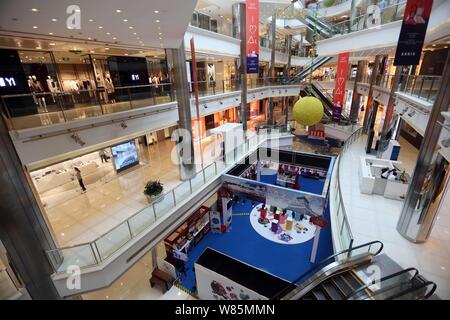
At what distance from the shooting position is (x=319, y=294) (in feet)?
14.6

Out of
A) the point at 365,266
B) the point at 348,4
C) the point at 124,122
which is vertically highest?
the point at 348,4

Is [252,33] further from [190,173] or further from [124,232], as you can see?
[124,232]

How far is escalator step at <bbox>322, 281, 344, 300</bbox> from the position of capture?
4242mm

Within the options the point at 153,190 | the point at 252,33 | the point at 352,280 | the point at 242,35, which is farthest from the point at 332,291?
the point at 242,35

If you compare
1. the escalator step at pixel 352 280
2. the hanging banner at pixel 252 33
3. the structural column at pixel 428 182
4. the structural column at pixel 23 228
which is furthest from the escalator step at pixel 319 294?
→ the hanging banner at pixel 252 33

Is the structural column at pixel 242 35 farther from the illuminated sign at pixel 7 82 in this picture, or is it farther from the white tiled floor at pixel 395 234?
the illuminated sign at pixel 7 82

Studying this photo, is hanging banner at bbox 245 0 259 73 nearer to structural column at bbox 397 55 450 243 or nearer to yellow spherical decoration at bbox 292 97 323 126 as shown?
yellow spherical decoration at bbox 292 97 323 126

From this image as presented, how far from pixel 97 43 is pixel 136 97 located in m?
2.09

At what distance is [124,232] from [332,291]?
18.3ft

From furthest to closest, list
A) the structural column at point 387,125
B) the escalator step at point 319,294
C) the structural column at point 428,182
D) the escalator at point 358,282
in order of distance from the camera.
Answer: the structural column at point 387,125 < the structural column at point 428,182 < the escalator step at point 319,294 < the escalator at point 358,282

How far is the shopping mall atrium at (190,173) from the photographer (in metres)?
4.97
